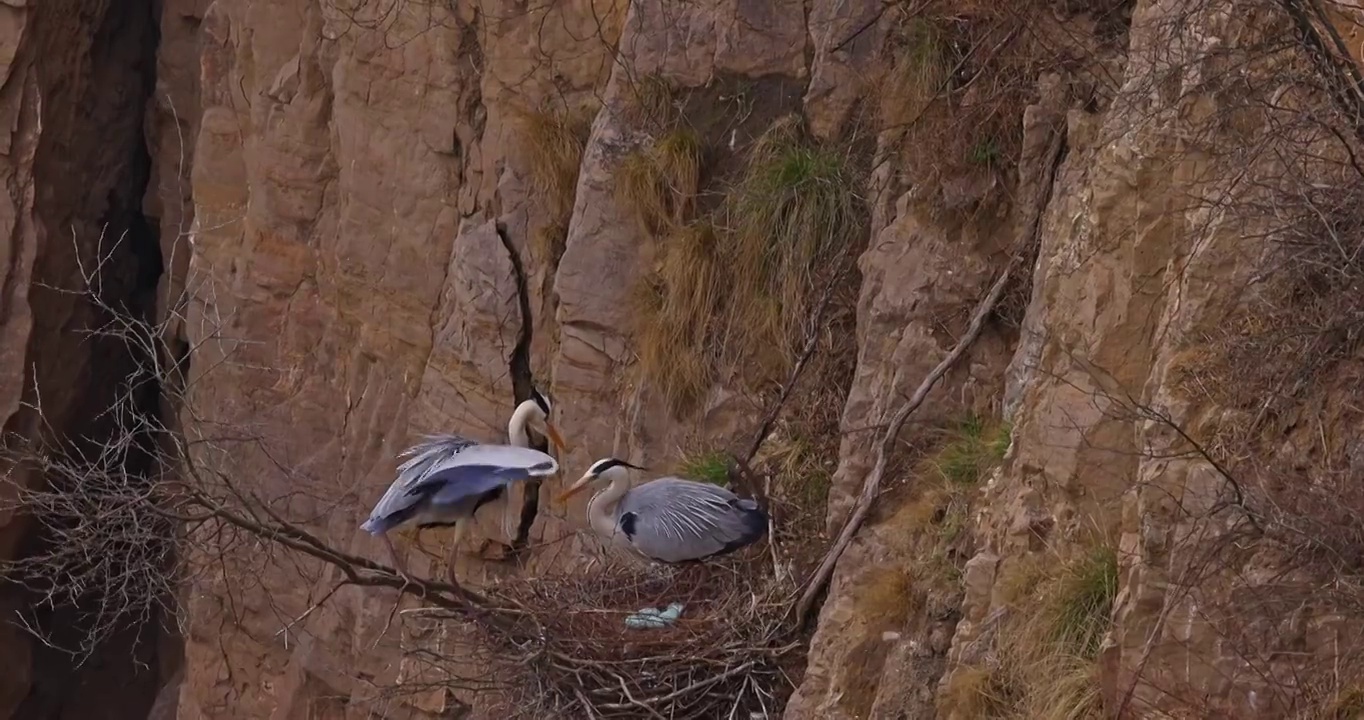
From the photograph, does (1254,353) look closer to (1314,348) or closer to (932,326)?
(1314,348)

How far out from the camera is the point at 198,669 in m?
9.21

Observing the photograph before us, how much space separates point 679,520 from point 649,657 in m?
0.43

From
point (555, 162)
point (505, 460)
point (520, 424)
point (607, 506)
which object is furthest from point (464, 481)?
point (555, 162)

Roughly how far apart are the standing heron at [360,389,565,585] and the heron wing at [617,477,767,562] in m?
0.35

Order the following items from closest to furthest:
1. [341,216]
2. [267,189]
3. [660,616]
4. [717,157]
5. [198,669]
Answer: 1. [660,616]
2. [717,157]
3. [341,216]
4. [267,189]
5. [198,669]

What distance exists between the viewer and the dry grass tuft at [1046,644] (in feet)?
12.8

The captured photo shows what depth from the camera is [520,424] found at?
5.89 meters

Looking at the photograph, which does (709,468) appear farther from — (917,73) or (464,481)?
(917,73)

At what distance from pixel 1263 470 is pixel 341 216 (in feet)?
17.4

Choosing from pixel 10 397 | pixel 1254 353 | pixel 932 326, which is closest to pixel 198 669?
pixel 10 397

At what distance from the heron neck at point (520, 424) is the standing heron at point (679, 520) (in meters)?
0.37

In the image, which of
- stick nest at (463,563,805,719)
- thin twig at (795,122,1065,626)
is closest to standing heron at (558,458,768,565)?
stick nest at (463,563,805,719)

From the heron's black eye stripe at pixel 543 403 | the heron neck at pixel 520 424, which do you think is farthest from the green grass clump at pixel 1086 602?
the heron's black eye stripe at pixel 543 403

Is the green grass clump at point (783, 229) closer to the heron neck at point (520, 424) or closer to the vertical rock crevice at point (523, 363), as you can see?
the heron neck at point (520, 424)
